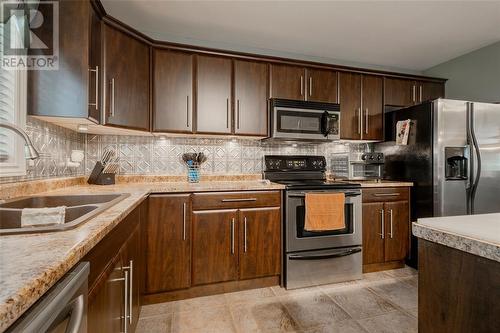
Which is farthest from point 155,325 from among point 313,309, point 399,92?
point 399,92

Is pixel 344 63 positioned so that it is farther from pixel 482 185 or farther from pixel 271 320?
pixel 271 320

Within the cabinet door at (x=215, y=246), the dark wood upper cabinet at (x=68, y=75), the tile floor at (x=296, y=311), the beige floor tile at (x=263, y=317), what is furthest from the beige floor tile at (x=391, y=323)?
the dark wood upper cabinet at (x=68, y=75)

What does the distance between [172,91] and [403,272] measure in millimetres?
2935

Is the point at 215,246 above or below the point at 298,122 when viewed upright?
below

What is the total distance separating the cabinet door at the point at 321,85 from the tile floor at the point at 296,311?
1.90m

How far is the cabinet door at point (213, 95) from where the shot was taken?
2307 millimetres

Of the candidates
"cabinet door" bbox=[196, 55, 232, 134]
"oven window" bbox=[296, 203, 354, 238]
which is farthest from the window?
"oven window" bbox=[296, 203, 354, 238]

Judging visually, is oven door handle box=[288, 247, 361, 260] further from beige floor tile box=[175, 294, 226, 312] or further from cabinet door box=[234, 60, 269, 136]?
cabinet door box=[234, 60, 269, 136]

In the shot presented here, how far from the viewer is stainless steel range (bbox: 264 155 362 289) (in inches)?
86.4

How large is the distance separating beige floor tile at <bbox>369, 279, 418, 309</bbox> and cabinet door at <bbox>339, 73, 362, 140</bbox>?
1.53 metres

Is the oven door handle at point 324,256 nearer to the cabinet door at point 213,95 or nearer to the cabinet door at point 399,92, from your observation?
the cabinet door at point 213,95

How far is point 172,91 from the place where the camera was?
223 centimetres

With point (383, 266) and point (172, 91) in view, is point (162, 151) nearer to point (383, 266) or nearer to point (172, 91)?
point (172, 91)

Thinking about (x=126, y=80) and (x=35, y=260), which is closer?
(x=35, y=260)
